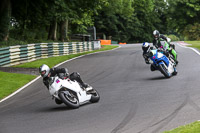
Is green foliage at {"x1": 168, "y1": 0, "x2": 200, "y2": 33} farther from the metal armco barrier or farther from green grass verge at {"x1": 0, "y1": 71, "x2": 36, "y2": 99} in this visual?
green grass verge at {"x1": 0, "y1": 71, "x2": 36, "y2": 99}

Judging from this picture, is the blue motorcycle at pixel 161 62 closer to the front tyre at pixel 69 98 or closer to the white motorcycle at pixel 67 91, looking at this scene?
the white motorcycle at pixel 67 91

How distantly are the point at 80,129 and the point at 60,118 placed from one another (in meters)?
1.40

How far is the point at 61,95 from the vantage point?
995 cm

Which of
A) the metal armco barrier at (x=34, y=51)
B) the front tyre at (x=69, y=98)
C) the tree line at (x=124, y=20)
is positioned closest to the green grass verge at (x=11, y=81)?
the metal armco barrier at (x=34, y=51)

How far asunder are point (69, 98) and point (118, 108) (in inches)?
46.7

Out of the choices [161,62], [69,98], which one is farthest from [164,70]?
[69,98]

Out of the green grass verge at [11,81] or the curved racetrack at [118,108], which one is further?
the green grass verge at [11,81]

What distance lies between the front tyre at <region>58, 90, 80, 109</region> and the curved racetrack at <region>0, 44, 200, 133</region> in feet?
0.50

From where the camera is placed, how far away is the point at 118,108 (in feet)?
32.5

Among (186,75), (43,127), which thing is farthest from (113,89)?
(43,127)

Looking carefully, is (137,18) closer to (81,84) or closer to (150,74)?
(150,74)

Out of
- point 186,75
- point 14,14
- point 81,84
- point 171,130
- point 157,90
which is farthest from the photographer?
point 14,14

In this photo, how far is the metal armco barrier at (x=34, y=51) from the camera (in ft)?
74.0

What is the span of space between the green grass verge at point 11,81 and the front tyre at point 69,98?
14.6ft
